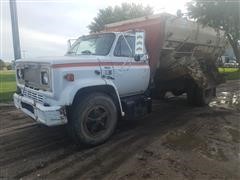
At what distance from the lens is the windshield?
609 centimetres

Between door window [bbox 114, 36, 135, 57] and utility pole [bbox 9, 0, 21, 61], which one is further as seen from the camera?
utility pole [bbox 9, 0, 21, 61]

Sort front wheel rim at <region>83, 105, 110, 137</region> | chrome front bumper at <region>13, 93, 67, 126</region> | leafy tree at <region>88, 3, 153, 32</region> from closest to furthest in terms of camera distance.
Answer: chrome front bumper at <region>13, 93, 67, 126</region> < front wheel rim at <region>83, 105, 110, 137</region> < leafy tree at <region>88, 3, 153, 32</region>

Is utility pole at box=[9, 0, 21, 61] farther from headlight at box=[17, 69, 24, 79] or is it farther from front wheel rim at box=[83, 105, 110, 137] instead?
front wheel rim at box=[83, 105, 110, 137]

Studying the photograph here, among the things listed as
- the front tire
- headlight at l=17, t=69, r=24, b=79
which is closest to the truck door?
the front tire

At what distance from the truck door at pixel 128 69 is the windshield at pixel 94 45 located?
8.1 inches

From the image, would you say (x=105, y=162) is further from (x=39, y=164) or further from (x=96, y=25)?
(x=96, y=25)

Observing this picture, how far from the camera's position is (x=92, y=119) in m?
5.35

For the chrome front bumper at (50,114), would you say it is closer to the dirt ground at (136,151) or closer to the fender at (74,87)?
the fender at (74,87)

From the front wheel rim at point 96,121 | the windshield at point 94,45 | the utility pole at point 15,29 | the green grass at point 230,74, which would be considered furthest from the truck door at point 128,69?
the utility pole at point 15,29

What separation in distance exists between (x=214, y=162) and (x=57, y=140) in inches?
122

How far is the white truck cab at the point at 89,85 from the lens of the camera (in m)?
4.81

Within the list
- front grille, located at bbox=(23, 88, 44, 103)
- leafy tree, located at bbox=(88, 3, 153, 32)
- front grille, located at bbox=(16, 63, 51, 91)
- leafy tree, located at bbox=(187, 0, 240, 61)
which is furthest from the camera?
leafy tree, located at bbox=(88, 3, 153, 32)

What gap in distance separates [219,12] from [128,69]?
1803 cm

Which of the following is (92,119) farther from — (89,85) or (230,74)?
(230,74)
